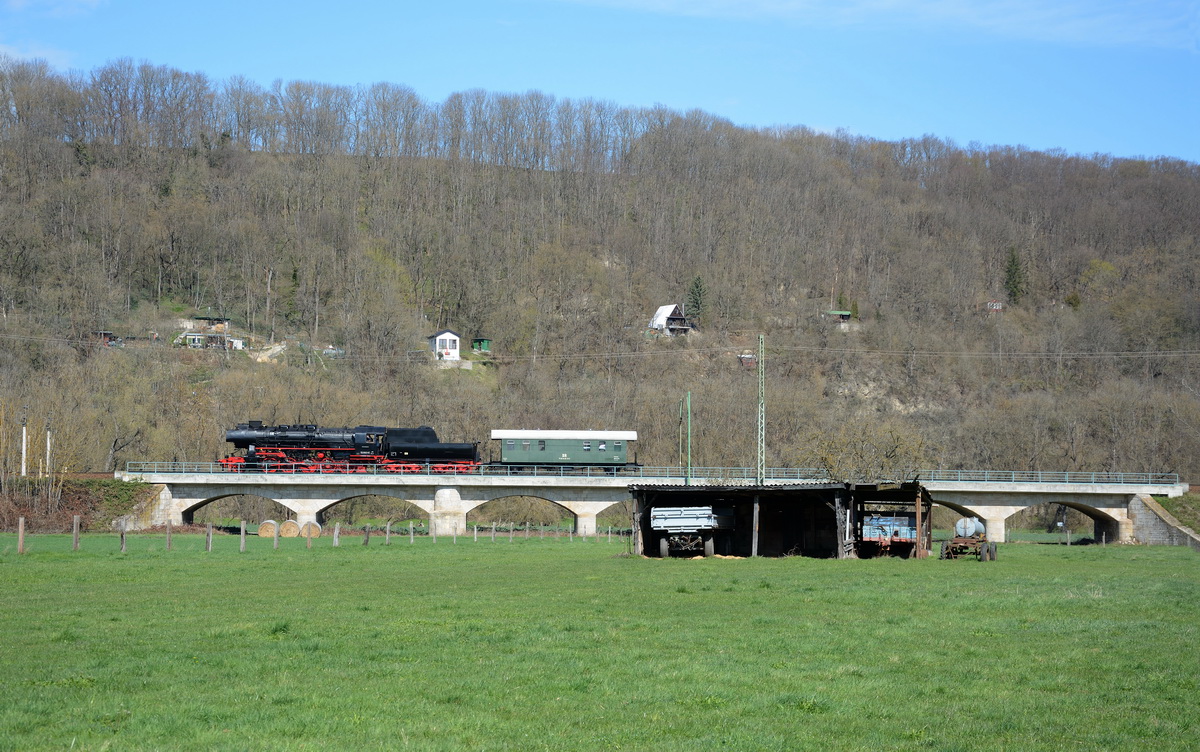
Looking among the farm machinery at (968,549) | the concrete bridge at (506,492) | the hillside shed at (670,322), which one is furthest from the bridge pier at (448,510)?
the hillside shed at (670,322)

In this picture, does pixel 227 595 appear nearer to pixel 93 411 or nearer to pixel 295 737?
pixel 295 737

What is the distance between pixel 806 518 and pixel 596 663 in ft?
103

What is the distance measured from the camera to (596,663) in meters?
14.2

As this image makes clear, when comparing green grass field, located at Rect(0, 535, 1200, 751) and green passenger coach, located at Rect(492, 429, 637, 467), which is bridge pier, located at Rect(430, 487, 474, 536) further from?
green grass field, located at Rect(0, 535, 1200, 751)

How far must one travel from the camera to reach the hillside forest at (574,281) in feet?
300

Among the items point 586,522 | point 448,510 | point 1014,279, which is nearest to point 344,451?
point 448,510

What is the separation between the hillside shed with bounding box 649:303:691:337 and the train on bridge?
5188 centimetres

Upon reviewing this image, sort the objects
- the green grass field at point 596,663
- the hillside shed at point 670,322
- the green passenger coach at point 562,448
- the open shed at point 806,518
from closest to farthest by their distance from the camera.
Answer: the green grass field at point 596,663
the open shed at point 806,518
the green passenger coach at point 562,448
the hillside shed at point 670,322

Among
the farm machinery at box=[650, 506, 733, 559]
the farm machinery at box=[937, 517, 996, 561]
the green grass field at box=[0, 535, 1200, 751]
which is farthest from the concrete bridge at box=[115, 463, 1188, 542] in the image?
the green grass field at box=[0, 535, 1200, 751]

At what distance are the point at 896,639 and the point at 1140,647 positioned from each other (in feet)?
11.1

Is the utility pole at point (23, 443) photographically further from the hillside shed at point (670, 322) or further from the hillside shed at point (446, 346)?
the hillside shed at point (670, 322)

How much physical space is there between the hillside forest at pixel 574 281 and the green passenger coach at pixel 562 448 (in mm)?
14534

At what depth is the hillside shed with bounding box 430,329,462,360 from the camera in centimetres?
10962

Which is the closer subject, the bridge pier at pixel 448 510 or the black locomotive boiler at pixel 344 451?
the bridge pier at pixel 448 510
